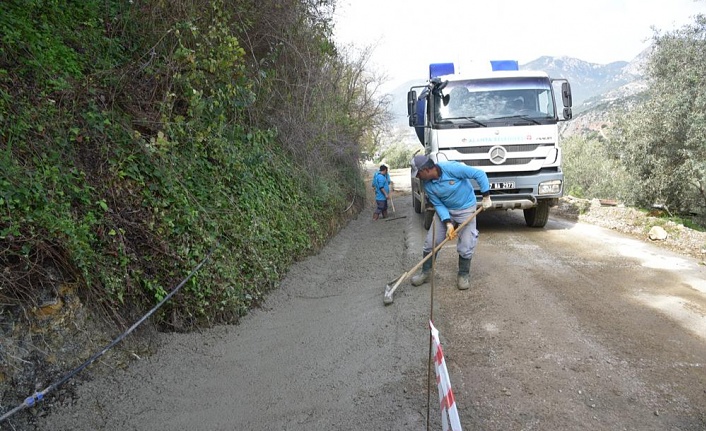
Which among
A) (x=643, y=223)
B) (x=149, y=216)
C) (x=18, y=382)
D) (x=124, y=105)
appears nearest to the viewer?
(x=18, y=382)

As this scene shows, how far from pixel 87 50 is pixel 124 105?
70cm

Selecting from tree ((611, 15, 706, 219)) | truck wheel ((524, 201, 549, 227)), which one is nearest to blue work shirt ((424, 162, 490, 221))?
truck wheel ((524, 201, 549, 227))

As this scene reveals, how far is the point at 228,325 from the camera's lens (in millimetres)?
4613

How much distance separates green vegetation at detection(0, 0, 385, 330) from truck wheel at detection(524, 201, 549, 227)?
4.78 meters

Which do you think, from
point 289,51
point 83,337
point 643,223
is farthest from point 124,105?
point 643,223

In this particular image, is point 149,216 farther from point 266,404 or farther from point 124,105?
point 266,404

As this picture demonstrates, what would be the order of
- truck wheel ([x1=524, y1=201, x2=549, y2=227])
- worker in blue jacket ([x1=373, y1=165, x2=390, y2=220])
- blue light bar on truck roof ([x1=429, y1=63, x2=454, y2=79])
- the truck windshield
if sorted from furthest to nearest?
worker in blue jacket ([x1=373, y1=165, x2=390, y2=220]) < blue light bar on truck roof ([x1=429, y1=63, x2=454, y2=79]) < truck wheel ([x1=524, y1=201, x2=549, y2=227]) < the truck windshield

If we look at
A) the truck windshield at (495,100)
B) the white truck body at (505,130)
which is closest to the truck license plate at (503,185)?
the white truck body at (505,130)

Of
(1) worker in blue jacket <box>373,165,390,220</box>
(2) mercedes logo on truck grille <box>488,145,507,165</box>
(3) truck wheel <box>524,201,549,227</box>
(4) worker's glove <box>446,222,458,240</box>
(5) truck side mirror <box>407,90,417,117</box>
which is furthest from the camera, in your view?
(1) worker in blue jacket <box>373,165,390,220</box>

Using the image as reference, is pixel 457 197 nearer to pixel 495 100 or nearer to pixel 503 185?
pixel 503 185

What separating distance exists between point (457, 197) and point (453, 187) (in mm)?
151

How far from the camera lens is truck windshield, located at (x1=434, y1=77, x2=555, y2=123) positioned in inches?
318

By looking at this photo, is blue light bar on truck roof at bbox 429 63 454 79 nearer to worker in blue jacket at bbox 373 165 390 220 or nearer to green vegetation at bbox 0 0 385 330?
worker in blue jacket at bbox 373 165 390 220

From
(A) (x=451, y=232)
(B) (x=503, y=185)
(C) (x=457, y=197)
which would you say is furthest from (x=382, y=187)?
(A) (x=451, y=232)
